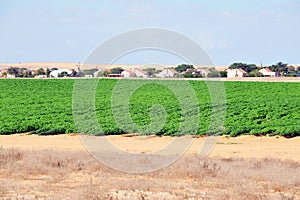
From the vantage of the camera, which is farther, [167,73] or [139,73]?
[167,73]

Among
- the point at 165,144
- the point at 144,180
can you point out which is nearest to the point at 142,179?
the point at 144,180

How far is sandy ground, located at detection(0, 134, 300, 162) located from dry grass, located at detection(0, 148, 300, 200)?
14.7 feet

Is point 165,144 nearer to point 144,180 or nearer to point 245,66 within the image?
point 144,180

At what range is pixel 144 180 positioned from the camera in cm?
1164

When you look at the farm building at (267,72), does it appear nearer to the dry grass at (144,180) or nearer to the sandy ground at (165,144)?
the sandy ground at (165,144)

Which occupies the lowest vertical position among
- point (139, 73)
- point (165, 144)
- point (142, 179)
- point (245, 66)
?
point (165, 144)

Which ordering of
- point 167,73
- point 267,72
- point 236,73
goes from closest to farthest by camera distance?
point 167,73 < point 236,73 < point 267,72

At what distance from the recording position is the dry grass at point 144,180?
10.3 m

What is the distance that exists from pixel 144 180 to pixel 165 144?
32.1 feet

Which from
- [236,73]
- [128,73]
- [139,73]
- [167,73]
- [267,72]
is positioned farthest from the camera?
[267,72]

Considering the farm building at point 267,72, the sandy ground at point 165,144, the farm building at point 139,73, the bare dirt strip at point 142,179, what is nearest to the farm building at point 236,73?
the farm building at point 267,72

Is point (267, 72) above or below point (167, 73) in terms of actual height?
below

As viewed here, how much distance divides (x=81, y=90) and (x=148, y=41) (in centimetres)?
491

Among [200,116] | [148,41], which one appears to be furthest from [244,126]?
[148,41]
